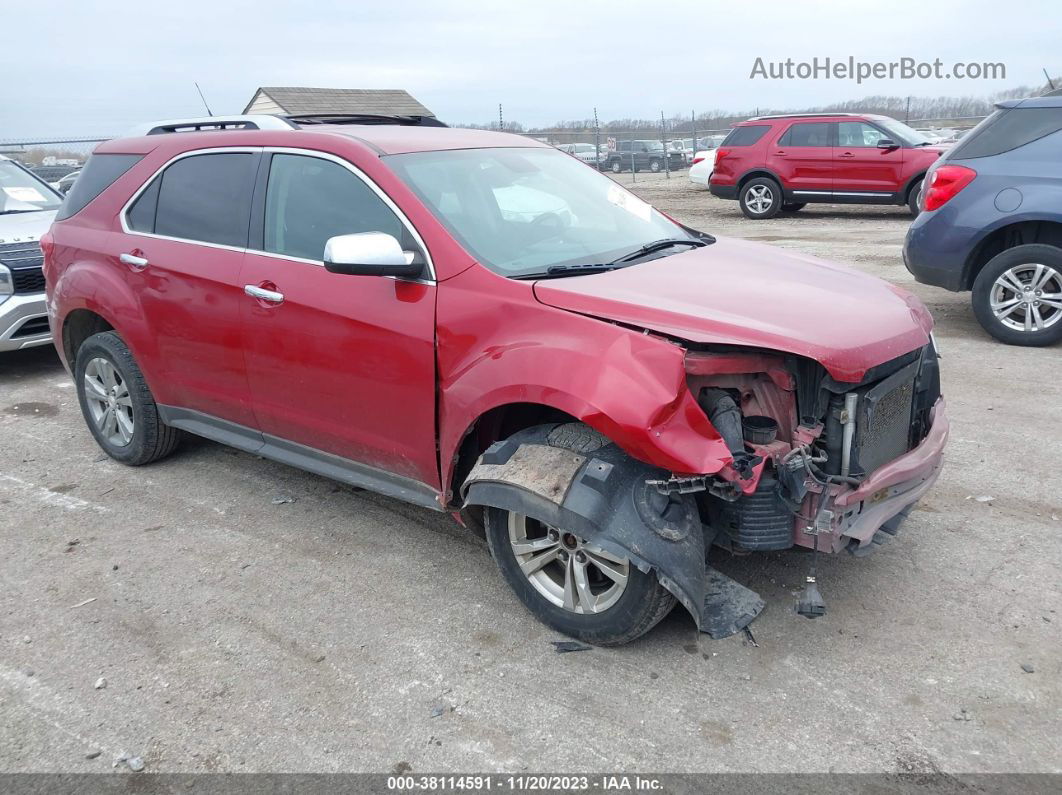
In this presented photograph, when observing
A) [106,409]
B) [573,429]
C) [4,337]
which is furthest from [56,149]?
[573,429]

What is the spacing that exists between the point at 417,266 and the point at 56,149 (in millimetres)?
20105

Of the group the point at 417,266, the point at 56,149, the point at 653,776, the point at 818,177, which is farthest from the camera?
the point at 56,149

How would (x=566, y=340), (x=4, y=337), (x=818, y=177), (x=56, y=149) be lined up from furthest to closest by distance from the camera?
(x=56, y=149)
(x=818, y=177)
(x=4, y=337)
(x=566, y=340)

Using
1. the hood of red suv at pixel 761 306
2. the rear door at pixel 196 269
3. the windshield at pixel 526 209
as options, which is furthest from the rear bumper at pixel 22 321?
the hood of red suv at pixel 761 306

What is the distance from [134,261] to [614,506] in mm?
3056

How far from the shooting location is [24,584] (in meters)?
3.91

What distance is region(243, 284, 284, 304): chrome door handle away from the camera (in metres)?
3.95

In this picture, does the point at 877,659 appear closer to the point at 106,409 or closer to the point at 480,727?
the point at 480,727

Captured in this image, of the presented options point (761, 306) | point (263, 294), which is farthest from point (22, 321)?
point (761, 306)

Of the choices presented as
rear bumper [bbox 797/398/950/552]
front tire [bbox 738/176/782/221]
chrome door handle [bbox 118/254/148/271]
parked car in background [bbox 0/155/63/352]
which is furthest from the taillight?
front tire [bbox 738/176/782/221]

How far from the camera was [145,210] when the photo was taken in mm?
4750

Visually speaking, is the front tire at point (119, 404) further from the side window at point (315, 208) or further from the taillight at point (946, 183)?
the taillight at point (946, 183)

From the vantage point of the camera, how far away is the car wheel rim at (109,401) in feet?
16.8

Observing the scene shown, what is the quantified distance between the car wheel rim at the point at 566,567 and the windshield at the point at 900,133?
13239 mm
